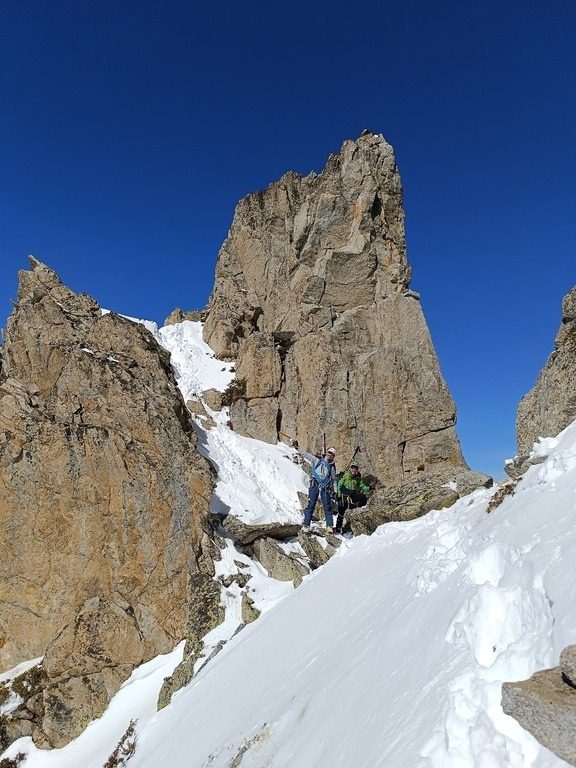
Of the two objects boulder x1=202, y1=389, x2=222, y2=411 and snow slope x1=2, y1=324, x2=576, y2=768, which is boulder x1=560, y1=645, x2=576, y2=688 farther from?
boulder x1=202, y1=389, x2=222, y2=411

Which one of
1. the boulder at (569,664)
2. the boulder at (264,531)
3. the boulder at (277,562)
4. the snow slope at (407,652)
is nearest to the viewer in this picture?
the boulder at (569,664)

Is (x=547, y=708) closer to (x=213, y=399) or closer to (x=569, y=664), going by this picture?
(x=569, y=664)

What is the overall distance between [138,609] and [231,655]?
9.40 metres

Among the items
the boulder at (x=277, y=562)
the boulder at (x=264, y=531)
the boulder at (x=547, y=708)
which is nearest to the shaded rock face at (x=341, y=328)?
the boulder at (x=264, y=531)

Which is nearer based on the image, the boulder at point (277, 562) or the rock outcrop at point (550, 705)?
the rock outcrop at point (550, 705)

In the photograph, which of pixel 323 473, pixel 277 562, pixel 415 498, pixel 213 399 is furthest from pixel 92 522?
pixel 415 498

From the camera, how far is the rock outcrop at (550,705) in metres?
3.57

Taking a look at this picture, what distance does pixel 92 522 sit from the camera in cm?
2112

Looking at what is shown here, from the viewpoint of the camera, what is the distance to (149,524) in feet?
69.3

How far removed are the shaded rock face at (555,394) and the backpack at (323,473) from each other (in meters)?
7.60

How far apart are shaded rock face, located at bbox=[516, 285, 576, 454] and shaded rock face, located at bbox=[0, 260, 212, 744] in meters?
14.6

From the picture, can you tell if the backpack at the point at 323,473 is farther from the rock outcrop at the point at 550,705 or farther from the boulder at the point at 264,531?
the rock outcrop at the point at 550,705

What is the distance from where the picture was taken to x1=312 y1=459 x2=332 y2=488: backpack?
17672 millimetres

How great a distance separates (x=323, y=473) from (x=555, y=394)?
917 centimetres
